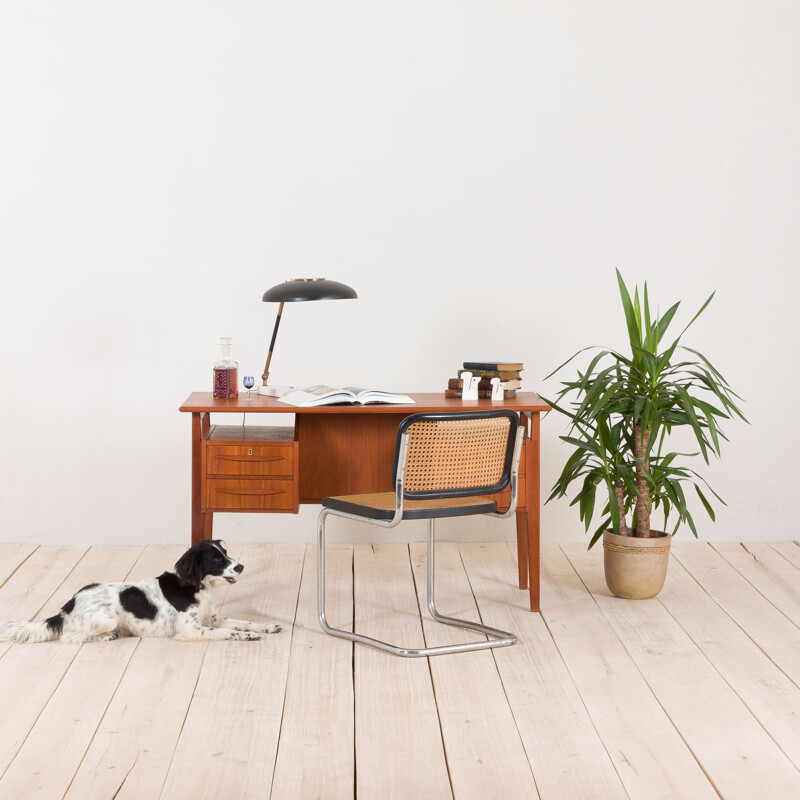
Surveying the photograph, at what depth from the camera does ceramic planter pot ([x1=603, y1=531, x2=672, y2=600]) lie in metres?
3.54

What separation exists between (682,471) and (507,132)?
5.72 ft

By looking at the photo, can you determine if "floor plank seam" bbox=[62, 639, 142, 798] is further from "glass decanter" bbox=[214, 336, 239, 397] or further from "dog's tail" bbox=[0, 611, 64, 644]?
"glass decanter" bbox=[214, 336, 239, 397]

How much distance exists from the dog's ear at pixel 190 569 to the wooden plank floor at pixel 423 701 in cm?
21

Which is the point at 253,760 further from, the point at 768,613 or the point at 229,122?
the point at 229,122

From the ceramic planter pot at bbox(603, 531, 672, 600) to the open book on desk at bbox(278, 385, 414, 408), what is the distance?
3.08 ft

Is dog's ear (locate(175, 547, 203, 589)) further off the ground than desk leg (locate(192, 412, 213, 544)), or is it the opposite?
desk leg (locate(192, 412, 213, 544))

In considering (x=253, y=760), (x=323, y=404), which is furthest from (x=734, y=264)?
(x=253, y=760)

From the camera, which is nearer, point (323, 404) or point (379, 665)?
point (379, 665)

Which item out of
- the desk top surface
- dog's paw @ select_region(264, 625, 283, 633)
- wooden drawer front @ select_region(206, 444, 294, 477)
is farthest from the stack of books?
dog's paw @ select_region(264, 625, 283, 633)

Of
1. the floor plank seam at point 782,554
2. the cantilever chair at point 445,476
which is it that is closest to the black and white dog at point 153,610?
the cantilever chair at point 445,476

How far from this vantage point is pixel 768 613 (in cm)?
344

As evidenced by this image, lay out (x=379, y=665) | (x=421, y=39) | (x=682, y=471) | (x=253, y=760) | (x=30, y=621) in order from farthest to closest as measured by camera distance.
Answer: (x=421, y=39)
(x=682, y=471)
(x=30, y=621)
(x=379, y=665)
(x=253, y=760)

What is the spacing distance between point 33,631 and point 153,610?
14.6 inches

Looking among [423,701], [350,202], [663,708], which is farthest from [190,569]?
[350,202]
